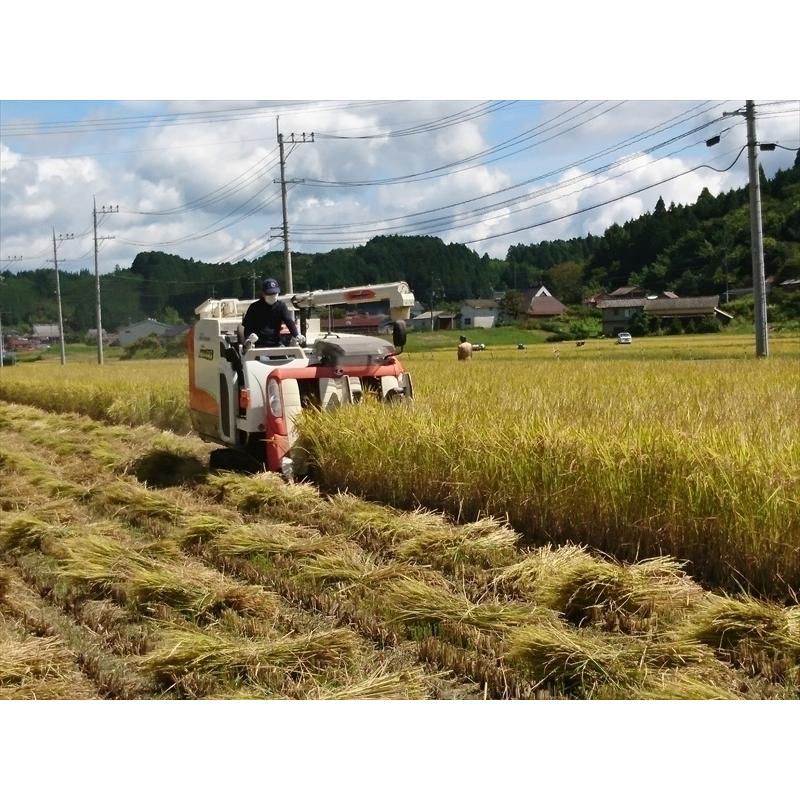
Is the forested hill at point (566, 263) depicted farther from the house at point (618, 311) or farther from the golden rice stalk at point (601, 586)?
the golden rice stalk at point (601, 586)

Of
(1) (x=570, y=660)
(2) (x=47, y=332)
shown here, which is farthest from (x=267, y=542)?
(2) (x=47, y=332)

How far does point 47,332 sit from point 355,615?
43.2m

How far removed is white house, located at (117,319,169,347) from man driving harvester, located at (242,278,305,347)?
2440 cm

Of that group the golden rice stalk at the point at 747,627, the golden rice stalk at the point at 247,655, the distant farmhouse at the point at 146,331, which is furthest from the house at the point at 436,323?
the golden rice stalk at the point at 247,655

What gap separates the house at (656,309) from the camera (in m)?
26.8

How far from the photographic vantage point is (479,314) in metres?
26.8

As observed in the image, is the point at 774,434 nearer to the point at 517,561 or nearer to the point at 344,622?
the point at 517,561

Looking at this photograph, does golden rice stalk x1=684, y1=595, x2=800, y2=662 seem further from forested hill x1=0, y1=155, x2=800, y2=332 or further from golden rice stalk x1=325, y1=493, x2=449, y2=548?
forested hill x1=0, y1=155, x2=800, y2=332

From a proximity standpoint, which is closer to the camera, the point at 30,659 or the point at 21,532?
the point at 30,659

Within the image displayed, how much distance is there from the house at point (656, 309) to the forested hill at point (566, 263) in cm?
110

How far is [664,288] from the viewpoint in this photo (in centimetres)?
2419

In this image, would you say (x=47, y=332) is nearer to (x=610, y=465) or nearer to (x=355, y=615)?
(x=610, y=465)

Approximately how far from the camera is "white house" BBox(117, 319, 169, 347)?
3338cm

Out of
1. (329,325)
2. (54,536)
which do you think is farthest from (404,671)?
(329,325)
